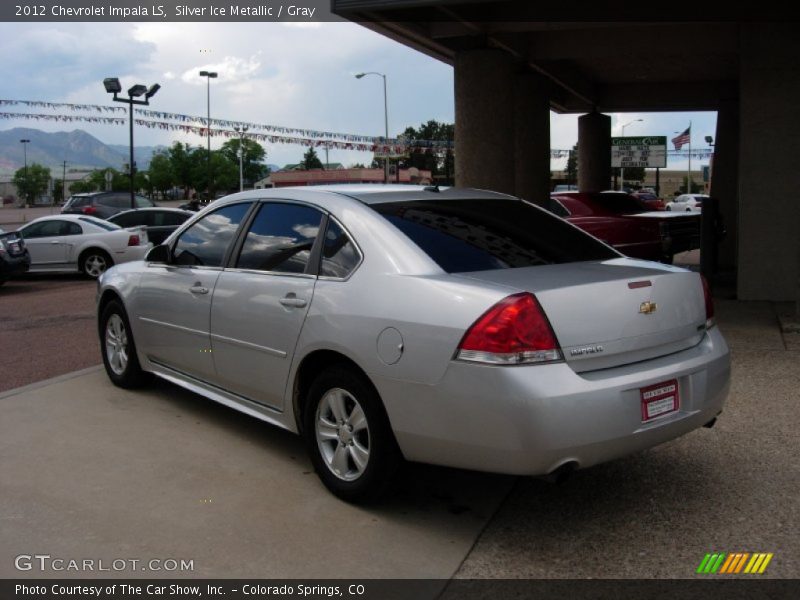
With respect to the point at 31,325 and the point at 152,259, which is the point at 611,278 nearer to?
the point at 152,259

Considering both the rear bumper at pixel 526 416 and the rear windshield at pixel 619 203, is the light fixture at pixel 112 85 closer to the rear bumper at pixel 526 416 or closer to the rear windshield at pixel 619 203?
the rear windshield at pixel 619 203

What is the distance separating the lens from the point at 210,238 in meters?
5.52

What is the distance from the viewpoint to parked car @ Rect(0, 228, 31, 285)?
14344 mm

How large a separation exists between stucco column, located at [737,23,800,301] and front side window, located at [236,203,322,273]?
7989 mm

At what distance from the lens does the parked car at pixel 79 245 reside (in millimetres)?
16375

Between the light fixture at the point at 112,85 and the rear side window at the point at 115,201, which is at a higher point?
the light fixture at the point at 112,85

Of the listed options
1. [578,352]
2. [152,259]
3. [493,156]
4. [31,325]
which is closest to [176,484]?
[152,259]

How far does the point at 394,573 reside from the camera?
354 cm

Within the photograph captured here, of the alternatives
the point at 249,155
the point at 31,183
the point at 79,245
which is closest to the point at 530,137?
the point at 79,245

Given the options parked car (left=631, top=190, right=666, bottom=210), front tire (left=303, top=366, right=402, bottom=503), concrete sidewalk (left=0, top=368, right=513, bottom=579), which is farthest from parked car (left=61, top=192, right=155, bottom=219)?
front tire (left=303, top=366, right=402, bottom=503)

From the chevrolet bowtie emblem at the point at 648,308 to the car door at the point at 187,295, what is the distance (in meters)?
2.63

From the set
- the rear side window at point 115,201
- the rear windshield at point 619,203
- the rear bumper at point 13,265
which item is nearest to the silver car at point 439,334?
the rear windshield at point 619,203

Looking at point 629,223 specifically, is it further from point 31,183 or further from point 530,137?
point 31,183

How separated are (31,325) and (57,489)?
6.56 metres
